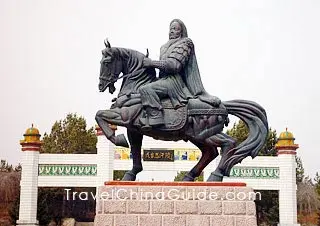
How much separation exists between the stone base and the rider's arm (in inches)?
58.3

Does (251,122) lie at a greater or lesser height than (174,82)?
lesser

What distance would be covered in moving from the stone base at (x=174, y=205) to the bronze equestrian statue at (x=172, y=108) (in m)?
0.45

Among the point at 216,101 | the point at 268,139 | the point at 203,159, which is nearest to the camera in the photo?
the point at 216,101

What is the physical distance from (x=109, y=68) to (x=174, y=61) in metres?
0.86

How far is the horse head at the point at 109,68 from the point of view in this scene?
6.42 metres

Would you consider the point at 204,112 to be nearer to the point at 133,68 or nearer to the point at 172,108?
the point at 172,108

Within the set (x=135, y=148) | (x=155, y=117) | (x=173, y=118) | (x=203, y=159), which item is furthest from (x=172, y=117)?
(x=203, y=159)

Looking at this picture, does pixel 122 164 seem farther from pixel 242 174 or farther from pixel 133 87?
pixel 133 87

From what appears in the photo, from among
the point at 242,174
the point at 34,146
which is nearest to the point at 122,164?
the point at 34,146

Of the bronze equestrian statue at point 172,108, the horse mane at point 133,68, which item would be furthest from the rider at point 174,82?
the horse mane at point 133,68

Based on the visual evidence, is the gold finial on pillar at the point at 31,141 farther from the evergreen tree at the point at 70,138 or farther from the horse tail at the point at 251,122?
the horse tail at the point at 251,122

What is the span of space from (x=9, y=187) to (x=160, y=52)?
17289 mm

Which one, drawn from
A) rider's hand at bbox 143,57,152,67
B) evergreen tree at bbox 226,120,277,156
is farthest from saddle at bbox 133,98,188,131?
evergreen tree at bbox 226,120,277,156

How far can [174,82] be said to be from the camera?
6398 mm
